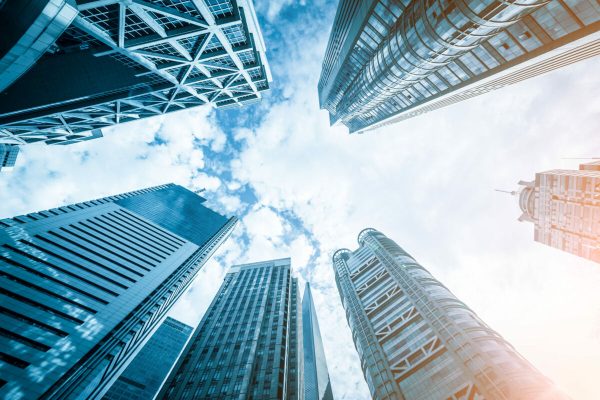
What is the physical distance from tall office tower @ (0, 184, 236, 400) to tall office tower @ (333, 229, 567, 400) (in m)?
46.7

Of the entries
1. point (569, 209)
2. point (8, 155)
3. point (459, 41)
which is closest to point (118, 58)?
point (459, 41)

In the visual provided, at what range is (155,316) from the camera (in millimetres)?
53469

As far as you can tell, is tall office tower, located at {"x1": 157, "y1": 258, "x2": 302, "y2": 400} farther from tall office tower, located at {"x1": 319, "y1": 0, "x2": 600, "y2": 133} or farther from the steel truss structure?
tall office tower, located at {"x1": 319, "y1": 0, "x2": 600, "y2": 133}

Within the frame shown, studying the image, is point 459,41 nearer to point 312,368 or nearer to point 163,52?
point 163,52

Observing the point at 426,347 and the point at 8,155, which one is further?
the point at 8,155

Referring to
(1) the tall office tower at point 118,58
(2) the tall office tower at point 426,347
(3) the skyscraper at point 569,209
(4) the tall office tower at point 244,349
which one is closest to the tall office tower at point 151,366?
(4) the tall office tower at point 244,349

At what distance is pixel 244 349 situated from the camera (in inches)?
2388

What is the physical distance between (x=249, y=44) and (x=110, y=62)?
2144cm

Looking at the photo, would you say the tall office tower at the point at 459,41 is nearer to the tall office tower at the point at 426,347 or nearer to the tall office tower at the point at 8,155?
the tall office tower at the point at 426,347

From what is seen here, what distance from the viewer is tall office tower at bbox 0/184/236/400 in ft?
106

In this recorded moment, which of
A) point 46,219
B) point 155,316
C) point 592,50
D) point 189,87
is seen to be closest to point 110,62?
point 189,87

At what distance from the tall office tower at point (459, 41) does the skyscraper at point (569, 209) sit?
106ft

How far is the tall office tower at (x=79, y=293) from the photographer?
106 feet

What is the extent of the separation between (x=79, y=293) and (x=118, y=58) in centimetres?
4069
